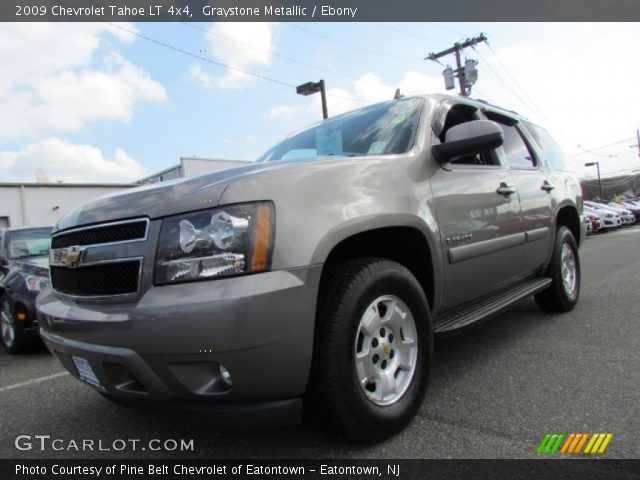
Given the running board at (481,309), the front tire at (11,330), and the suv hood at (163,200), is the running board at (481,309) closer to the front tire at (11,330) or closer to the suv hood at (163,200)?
the suv hood at (163,200)

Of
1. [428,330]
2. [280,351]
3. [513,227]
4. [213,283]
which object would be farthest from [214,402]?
[513,227]

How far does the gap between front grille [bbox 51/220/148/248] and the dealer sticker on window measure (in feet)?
1.69

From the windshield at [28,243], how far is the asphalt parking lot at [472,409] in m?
2.17

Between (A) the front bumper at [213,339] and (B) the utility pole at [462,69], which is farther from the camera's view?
(B) the utility pole at [462,69]

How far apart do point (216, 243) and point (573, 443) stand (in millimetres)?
1772

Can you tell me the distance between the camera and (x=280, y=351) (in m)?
1.71

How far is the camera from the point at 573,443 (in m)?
1.97

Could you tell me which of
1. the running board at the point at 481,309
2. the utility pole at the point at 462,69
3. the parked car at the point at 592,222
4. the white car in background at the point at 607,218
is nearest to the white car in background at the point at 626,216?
the white car in background at the point at 607,218

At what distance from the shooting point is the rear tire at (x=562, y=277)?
13.6 feet

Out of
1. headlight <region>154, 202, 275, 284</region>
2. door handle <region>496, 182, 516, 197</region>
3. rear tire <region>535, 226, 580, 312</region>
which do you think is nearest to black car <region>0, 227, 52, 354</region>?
headlight <region>154, 202, 275, 284</region>

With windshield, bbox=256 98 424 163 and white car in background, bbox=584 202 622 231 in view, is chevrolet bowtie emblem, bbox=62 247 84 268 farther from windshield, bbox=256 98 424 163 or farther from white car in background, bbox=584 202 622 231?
white car in background, bbox=584 202 622 231

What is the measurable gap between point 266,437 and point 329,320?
0.78 meters
